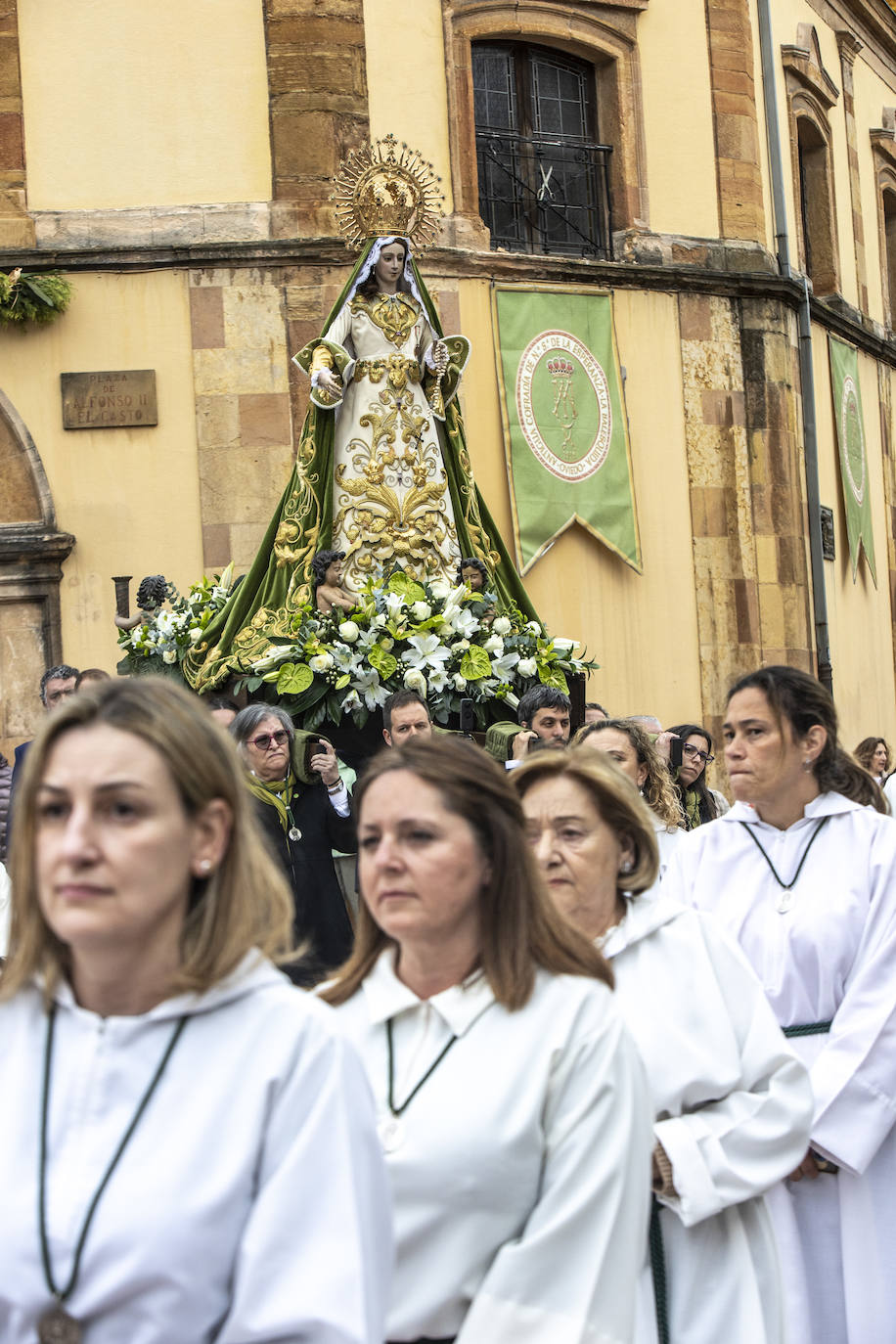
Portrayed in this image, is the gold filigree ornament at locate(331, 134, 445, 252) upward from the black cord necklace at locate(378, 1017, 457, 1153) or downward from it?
upward

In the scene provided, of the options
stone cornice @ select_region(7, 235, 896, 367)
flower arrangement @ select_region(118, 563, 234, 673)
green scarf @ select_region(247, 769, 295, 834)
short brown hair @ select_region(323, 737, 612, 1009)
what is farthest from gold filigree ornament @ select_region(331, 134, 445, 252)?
short brown hair @ select_region(323, 737, 612, 1009)

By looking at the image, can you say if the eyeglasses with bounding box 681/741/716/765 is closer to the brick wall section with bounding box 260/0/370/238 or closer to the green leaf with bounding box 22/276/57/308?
the brick wall section with bounding box 260/0/370/238

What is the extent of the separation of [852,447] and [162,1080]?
1910 cm

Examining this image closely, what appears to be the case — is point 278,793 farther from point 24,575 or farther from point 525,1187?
point 24,575

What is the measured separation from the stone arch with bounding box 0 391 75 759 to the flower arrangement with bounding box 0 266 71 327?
69 centimetres

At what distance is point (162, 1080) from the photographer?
227 cm

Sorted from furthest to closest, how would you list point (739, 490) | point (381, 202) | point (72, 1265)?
point (739, 490), point (381, 202), point (72, 1265)

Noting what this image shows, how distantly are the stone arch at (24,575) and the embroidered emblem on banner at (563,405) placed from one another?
170 inches

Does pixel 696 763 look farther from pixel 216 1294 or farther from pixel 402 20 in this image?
pixel 402 20

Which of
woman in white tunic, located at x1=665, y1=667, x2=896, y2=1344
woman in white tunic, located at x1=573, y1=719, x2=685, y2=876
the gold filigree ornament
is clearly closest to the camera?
woman in white tunic, located at x1=665, y1=667, x2=896, y2=1344

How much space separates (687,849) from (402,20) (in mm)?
12801

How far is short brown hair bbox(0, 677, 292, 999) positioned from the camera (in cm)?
233

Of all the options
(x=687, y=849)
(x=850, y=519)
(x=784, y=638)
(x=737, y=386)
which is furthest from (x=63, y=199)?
(x=687, y=849)

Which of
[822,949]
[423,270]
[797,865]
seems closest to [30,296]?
[423,270]
